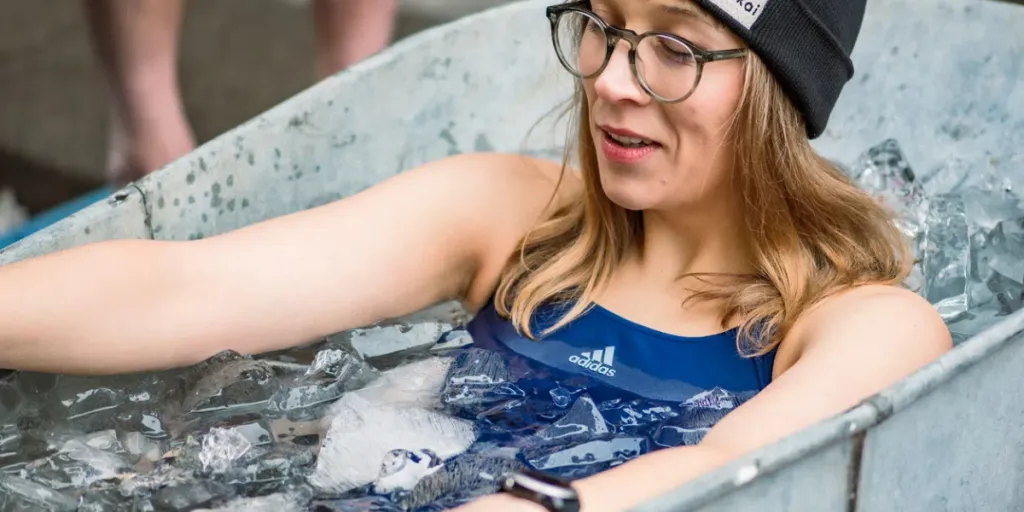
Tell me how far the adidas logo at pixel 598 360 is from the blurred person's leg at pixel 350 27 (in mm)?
1177

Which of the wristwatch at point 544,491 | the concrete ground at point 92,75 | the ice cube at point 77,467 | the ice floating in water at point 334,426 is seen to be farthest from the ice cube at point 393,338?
the concrete ground at point 92,75

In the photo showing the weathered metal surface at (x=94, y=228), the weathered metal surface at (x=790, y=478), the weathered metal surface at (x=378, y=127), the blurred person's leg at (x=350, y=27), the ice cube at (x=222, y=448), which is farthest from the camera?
the blurred person's leg at (x=350, y=27)

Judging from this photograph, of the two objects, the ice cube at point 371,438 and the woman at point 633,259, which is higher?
the woman at point 633,259

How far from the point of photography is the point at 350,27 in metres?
2.78

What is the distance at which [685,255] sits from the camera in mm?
→ 1812

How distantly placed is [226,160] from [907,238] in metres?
0.93

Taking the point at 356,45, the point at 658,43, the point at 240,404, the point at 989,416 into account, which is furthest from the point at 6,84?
the point at 989,416

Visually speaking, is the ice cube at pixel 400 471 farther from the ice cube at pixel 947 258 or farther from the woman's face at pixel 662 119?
the ice cube at pixel 947 258

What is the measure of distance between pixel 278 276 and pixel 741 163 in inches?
23.3

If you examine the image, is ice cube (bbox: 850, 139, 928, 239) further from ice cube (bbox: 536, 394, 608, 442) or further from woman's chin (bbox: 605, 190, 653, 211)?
ice cube (bbox: 536, 394, 608, 442)

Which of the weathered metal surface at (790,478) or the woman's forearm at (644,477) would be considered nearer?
the weathered metal surface at (790,478)

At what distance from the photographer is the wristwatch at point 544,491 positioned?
3.98ft

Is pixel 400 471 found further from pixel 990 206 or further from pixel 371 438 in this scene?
pixel 990 206

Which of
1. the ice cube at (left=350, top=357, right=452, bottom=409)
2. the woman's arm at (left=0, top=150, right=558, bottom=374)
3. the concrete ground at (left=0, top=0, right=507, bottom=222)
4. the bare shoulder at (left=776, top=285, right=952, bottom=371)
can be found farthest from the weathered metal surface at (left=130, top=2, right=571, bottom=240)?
the concrete ground at (left=0, top=0, right=507, bottom=222)
